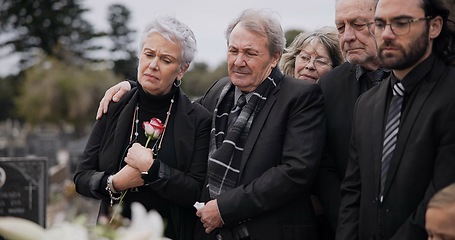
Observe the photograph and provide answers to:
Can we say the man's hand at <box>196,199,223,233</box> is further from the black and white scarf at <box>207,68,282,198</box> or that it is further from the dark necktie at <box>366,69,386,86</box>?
the dark necktie at <box>366,69,386,86</box>

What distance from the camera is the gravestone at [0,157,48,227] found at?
348 inches

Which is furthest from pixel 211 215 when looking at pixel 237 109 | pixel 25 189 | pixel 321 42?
pixel 25 189

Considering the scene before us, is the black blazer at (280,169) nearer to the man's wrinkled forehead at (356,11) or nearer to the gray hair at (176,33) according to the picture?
the man's wrinkled forehead at (356,11)

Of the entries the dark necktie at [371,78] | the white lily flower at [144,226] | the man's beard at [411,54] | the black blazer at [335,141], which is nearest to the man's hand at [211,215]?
the black blazer at [335,141]

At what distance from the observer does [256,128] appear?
3883mm

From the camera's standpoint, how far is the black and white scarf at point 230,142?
12.6 ft

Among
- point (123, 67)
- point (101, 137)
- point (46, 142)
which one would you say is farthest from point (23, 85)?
point (101, 137)

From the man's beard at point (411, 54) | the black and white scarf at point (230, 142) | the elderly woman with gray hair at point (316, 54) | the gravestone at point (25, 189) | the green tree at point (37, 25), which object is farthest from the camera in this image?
the green tree at point (37, 25)

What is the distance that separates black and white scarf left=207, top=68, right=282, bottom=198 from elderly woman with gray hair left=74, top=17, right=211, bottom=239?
0.19 meters

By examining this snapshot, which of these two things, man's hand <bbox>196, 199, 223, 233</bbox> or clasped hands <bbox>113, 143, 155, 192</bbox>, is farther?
clasped hands <bbox>113, 143, 155, 192</bbox>

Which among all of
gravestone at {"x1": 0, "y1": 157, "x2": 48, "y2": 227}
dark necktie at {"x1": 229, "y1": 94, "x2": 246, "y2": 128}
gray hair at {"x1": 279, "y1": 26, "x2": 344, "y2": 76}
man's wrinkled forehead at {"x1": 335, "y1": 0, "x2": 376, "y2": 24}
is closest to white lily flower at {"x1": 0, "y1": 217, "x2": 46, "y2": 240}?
dark necktie at {"x1": 229, "y1": 94, "x2": 246, "y2": 128}

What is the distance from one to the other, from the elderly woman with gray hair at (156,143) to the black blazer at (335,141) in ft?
2.38

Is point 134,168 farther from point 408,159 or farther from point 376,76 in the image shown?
point 408,159

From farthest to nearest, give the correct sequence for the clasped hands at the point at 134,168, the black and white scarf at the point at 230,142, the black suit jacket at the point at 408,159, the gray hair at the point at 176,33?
the gray hair at the point at 176,33 → the clasped hands at the point at 134,168 → the black and white scarf at the point at 230,142 → the black suit jacket at the point at 408,159
